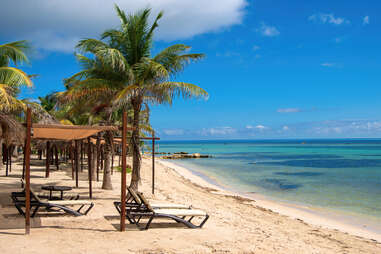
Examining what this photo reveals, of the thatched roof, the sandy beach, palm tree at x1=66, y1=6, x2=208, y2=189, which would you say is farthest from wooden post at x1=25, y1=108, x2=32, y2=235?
palm tree at x1=66, y1=6, x2=208, y2=189

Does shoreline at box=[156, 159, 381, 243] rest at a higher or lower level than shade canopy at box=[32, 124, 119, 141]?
lower

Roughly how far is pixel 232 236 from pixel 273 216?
4.63m

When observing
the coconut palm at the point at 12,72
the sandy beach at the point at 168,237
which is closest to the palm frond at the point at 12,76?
the coconut palm at the point at 12,72

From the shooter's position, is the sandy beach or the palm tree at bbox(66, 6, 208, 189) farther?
the palm tree at bbox(66, 6, 208, 189)

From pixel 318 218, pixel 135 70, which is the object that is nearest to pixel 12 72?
pixel 135 70

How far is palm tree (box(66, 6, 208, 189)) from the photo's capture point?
1075 cm

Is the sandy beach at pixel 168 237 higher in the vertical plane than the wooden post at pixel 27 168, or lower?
lower

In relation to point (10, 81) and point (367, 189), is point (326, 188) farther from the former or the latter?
point (10, 81)

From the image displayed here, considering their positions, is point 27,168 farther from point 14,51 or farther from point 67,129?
point 14,51

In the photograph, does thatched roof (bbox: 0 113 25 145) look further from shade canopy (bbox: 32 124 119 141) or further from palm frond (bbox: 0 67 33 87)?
palm frond (bbox: 0 67 33 87)

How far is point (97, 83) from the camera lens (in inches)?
427

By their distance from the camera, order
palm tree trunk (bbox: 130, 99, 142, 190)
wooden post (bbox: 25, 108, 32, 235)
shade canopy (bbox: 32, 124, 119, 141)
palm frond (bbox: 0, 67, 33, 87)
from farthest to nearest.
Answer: palm frond (bbox: 0, 67, 33, 87) → palm tree trunk (bbox: 130, 99, 142, 190) → shade canopy (bbox: 32, 124, 119, 141) → wooden post (bbox: 25, 108, 32, 235)

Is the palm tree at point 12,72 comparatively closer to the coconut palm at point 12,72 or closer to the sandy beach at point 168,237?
the coconut palm at point 12,72

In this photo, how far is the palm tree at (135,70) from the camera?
10750 millimetres
